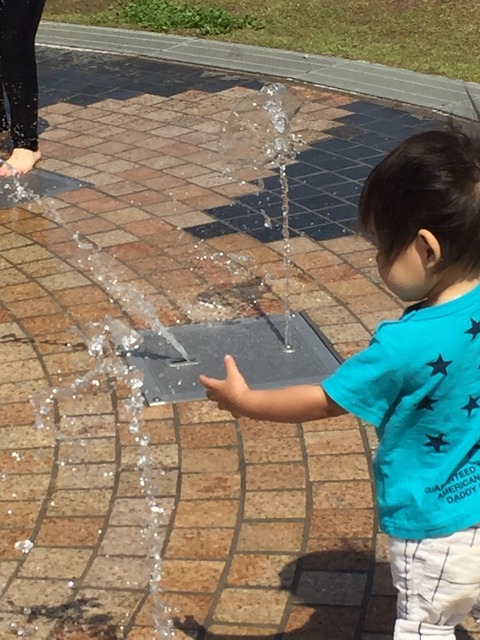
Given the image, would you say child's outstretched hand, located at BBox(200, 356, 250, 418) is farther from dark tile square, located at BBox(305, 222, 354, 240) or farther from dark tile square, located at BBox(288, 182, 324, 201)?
dark tile square, located at BBox(288, 182, 324, 201)

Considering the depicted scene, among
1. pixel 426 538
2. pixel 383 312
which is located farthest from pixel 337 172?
pixel 426 538

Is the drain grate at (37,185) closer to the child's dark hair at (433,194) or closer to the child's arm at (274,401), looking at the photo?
the child's arm at (274,401)

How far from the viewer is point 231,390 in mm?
2346

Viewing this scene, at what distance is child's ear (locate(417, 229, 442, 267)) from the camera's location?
82.4 inches

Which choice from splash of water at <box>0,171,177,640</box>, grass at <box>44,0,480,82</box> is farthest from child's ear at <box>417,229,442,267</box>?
grass at <box>44,0,480,82</box>

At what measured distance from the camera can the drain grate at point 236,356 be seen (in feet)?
13.3

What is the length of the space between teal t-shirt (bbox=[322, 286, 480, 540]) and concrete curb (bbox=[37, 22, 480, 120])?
4.56 m

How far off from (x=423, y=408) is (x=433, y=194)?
42 centimetres

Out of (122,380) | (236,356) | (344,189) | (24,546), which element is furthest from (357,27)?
(24,546)

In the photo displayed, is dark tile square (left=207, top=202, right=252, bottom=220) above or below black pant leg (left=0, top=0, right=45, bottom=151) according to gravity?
below

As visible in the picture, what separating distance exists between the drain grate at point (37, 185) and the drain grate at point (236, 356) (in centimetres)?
182

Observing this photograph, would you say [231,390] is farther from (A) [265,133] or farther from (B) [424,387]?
(A) [265,133]

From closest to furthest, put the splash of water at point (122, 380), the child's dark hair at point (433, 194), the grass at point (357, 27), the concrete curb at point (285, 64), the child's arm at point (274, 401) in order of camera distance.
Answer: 1. the child's dark hair at point (433, 194)
2. the child's arm at point (274, 401)
3. the splash of water at point (122, 380)
4. the concrete curb at point (285, 64)
5. the grass at point (357, 27)

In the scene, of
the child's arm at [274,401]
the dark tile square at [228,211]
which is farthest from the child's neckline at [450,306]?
the dark tile square at [228,211]
